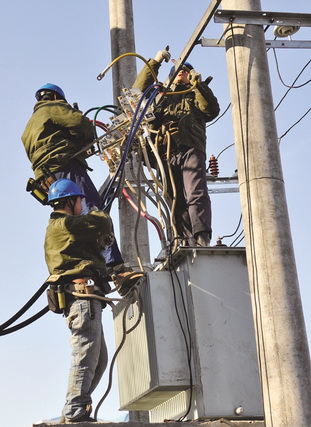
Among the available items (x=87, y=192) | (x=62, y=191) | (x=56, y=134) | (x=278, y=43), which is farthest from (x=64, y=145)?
(x=278, y=43)

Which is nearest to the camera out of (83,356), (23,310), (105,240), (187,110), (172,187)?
(83,356)

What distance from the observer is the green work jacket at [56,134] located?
7.00 m

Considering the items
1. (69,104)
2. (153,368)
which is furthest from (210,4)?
(153,368)

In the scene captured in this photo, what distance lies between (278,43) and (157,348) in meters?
2.50

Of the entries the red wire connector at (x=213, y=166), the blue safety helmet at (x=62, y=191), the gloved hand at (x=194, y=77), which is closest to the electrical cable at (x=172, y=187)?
the gloved hand at (x=194, y=77)

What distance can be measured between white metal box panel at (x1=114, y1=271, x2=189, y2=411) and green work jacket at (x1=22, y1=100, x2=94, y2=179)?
139 cm

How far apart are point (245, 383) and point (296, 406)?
0.84 m

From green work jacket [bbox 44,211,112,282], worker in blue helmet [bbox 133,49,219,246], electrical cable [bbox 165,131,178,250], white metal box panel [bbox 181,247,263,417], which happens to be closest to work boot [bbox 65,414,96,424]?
white metal box panel [bbox 181,247,263,417]

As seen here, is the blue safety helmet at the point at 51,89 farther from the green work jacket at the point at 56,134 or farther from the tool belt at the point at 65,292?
the tool belt at the point at 65,292

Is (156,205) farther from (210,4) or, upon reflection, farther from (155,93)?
(210,4)

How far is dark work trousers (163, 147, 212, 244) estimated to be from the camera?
7.01 meters

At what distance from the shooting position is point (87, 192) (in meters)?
7.04

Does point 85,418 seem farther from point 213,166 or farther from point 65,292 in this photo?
point 213,166

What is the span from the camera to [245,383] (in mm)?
6004
